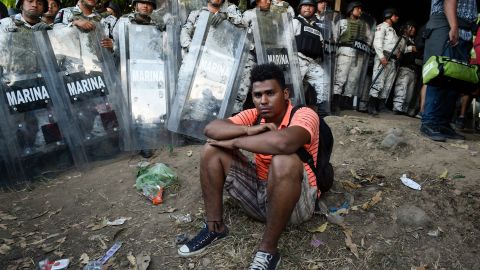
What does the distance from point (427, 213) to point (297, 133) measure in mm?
1409

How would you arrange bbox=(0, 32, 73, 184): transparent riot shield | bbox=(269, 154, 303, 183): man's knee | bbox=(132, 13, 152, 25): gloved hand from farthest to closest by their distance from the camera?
1. bbox=(132, 13, 152, 25): gloved hand
2. bbox=(0, 32, 73, 184): transparent riot shield
3. bbox=(269, 154, 303, 183): man's knee

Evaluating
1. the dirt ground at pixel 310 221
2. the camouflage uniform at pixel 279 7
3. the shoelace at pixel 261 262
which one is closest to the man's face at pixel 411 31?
the camouflage uniform at pixel 279 7

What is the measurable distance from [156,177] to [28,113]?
150 centimetres

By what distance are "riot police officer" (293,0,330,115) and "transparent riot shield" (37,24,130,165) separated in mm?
2645

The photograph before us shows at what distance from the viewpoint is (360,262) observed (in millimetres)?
2406

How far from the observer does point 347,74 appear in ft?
21.4

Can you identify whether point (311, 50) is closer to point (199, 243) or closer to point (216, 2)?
point (216, 2)

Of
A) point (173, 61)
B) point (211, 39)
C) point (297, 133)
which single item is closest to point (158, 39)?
point (173, 61)

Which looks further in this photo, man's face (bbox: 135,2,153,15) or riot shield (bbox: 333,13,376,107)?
riot shield (bbox: 333,13,376,107)

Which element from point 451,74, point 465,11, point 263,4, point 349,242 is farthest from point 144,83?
point 465,11

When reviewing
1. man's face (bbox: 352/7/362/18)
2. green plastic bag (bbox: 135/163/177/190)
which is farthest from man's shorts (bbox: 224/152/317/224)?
man's face (bbox: 352/7/362/18)

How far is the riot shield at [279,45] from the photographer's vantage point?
4.61 meters

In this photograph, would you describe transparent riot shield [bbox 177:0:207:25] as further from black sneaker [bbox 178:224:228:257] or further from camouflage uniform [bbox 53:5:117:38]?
black sneaker [bbox 178:224:228:257]

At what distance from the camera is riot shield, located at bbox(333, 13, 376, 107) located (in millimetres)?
6355
